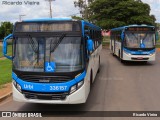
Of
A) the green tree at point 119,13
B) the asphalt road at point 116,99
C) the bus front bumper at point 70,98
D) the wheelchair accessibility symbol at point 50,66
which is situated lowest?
the asphalt road at point 116,99

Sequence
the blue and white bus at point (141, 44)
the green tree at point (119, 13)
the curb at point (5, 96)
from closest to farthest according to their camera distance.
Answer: the curb at point (5, 96) < the blue and white bus at point (141, 44) < the green tree at point (119, 13)

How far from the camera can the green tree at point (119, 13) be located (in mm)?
46188

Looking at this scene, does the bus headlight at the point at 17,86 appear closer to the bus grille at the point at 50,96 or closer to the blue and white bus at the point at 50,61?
the blue and white bus at the point at 50,61

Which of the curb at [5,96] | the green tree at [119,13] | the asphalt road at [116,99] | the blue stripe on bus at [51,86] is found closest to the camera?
the blue stripe on bus at [51,86]

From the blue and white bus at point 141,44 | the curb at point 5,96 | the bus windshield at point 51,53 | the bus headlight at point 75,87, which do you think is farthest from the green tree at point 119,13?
the bus headlight at point 75,87

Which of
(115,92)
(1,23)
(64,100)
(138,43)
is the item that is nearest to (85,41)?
(64,100)

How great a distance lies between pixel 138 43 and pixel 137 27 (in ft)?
3.69

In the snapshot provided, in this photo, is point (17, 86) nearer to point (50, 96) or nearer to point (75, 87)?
point (50, 96)

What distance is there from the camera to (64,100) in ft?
26.0

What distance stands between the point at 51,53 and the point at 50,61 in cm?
23

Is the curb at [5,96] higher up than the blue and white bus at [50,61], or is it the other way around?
the blue and white bus at [50,61]

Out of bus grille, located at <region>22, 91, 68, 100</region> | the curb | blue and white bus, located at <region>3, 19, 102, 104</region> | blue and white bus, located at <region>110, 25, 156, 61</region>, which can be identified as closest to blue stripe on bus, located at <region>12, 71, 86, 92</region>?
blue and white bus, located at <region>3, 19, 102, 104</region>

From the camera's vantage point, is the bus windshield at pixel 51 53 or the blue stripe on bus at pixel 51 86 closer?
the blue stripe on bus at pixel 51 86

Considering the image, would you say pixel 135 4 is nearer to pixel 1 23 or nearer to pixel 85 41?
pixel 85 41
